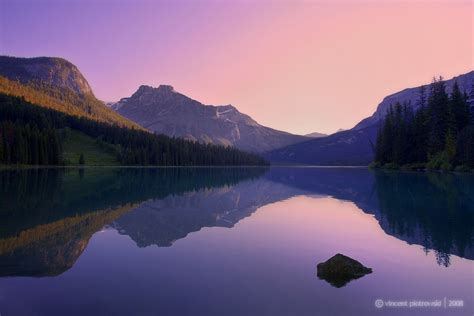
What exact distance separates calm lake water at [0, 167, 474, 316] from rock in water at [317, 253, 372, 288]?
405 mm

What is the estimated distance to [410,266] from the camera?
1543 centimetres

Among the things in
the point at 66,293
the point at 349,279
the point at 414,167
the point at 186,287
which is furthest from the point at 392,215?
the point at 414,167

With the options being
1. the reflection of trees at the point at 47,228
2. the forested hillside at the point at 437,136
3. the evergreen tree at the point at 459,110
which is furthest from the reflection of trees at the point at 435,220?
the evergreen tree at the point at 459,110

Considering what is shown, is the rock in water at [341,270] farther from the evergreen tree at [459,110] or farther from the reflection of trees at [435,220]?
the evergreen tree at [459,110]

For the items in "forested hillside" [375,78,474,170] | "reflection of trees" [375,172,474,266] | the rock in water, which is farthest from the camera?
"forested hillside" [375,78,474,170]

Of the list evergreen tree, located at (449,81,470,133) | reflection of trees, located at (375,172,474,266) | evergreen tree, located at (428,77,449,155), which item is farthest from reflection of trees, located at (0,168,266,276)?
evergreen tree, located at (449,81,470,133)

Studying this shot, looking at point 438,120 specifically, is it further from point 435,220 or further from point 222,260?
point 222,260

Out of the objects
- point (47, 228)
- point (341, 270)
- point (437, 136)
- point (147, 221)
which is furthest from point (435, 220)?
point (437, 136)

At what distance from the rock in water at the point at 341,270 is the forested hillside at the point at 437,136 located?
8767 centimetres

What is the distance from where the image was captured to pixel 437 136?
102438mm

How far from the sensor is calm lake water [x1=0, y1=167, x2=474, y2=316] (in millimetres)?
11109

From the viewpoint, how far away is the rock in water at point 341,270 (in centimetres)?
1359

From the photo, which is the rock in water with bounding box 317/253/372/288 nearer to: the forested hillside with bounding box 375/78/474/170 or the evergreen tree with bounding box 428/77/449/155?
the forested hillside with bounding box 375/78/474/170

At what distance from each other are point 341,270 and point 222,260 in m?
5.17
